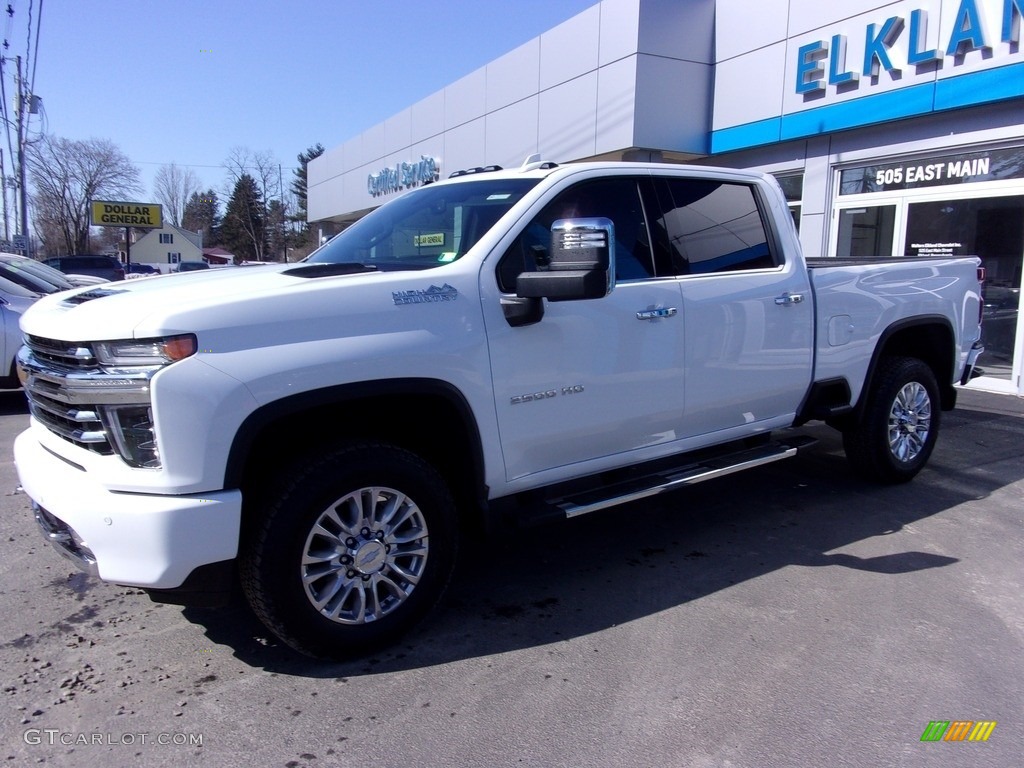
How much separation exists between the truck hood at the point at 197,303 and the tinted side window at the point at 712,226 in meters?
1.68

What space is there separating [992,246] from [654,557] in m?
8.06

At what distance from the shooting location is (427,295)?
3309 millimetres

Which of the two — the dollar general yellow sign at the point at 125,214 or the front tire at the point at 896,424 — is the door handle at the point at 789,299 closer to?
the front tire at the point at 896,424

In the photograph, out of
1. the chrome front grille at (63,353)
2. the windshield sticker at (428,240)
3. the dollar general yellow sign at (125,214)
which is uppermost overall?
the dollar general yellow sign at (125,214)

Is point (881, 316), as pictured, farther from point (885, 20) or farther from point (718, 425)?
point (885, 20)

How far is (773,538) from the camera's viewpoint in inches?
189

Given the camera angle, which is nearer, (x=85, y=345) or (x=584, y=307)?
(x=85, y=345)

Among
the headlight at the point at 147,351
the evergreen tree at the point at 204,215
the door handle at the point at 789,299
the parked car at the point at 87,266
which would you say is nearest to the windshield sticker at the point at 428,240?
the headlight at the point at 147,351

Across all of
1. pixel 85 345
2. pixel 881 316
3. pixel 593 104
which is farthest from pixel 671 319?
pixel 593 104

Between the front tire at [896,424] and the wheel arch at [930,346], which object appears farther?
the wheel arch at [930,346]

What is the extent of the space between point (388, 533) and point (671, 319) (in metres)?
1.86

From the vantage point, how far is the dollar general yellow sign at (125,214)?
63.1 metres

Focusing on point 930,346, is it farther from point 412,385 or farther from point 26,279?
point 26,279
